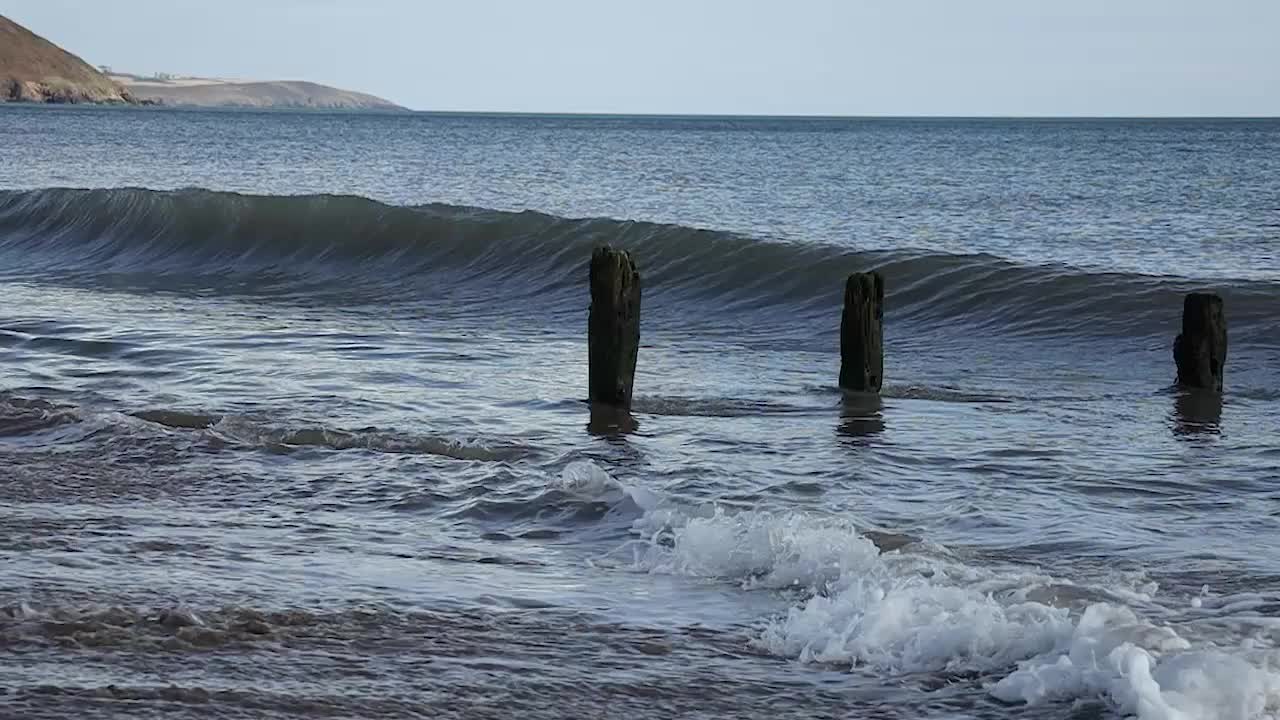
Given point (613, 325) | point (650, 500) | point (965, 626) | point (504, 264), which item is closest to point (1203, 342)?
point (613, 325)

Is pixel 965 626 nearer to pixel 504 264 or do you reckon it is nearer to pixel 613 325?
pixel 613 325

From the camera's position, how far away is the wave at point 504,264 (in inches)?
766

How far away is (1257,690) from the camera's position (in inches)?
214

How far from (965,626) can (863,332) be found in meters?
6.85

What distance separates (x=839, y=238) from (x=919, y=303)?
46.2 feet

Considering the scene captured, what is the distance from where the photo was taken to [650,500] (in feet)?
28.9

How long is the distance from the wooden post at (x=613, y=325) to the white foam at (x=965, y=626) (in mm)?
4101

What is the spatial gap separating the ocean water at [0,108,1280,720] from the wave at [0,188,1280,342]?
0.13 m

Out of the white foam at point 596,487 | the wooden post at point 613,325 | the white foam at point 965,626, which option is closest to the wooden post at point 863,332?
the wooden post at point 613,325

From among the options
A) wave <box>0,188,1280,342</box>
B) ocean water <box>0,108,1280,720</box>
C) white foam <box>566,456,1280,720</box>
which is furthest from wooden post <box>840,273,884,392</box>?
wave <box>0,188,1280,342</box>

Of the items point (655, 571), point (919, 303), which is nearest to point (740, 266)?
point (919, 303)

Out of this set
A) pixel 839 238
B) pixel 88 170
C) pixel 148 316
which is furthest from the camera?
pixel 88 170

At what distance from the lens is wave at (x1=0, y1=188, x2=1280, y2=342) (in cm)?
1945

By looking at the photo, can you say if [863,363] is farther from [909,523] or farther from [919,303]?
[919,303]
